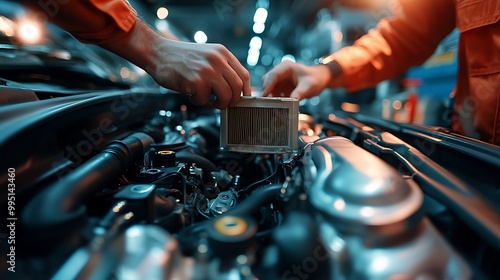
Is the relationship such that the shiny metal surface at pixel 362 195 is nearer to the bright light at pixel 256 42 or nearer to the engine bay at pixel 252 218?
the engine bay at pixel 252 218

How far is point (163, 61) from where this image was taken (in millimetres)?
799

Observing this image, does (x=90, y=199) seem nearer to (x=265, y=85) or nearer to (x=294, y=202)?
(x=294, y=202)

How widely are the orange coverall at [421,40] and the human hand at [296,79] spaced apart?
0.55 feet

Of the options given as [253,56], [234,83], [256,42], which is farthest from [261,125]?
[253,56]

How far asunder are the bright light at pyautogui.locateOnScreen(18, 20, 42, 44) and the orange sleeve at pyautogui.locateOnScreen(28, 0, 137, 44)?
60 centimetres

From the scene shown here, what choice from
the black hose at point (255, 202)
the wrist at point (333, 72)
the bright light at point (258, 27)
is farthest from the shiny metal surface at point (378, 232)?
the bright light at point (258, 27)

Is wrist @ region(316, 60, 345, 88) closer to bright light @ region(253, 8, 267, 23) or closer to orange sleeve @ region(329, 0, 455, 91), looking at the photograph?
orange sleeve @ region(329, 0, 455, 91)

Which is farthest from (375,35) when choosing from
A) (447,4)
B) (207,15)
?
(207,15)

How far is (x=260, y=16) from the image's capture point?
6195 mm

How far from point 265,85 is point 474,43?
2.36 ft

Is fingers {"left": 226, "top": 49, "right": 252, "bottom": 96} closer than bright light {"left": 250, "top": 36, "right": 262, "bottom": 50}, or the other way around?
→ fingers {"left": 226, "top": 49, "right": 252, "bottom": 96}

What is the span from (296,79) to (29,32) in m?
1.18

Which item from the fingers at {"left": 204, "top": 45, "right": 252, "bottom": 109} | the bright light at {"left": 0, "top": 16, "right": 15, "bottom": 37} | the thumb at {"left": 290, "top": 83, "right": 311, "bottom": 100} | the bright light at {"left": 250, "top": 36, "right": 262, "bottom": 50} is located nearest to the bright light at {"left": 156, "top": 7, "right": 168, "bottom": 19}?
the bright light at {"left": 250, "top": 36, "right": 262, "bottom": 50}

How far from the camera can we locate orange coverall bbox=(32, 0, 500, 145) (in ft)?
2.45
